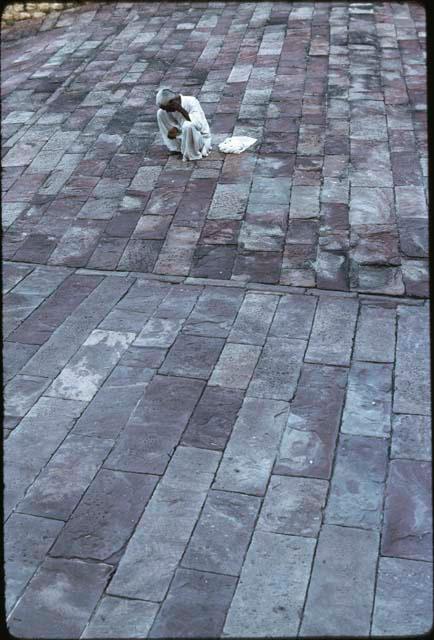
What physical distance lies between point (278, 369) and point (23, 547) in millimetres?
2365

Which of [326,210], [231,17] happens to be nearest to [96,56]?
[231,17]

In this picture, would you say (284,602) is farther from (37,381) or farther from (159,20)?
(159,20)

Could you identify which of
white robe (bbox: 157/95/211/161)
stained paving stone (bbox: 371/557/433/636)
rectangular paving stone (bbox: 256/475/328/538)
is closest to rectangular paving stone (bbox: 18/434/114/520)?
rectangular paving stone (bbox: 256/475/328/538)

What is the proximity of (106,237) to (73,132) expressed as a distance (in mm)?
2656

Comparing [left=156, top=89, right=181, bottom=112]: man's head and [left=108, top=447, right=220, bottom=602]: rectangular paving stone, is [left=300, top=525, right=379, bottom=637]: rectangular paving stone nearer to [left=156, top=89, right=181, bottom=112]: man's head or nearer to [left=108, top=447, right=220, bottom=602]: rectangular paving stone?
[left=108, top=447, right=220, bottom=602]: rectangular paving stone

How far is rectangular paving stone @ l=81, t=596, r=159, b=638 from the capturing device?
3865 millimetres

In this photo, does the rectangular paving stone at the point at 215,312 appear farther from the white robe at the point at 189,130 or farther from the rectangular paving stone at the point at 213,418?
the white robe at the point at 189,130

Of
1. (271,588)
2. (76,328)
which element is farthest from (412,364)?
(76,328)

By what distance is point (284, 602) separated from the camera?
3965mm

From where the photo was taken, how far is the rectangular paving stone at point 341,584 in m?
3.83

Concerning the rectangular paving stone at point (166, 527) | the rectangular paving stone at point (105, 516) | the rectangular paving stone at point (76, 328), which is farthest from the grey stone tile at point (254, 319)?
Answer: the rectangular paving stone at point (105, 516)

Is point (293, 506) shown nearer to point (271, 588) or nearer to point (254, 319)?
point (271, 588)

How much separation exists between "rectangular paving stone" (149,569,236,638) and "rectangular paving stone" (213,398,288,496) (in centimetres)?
69

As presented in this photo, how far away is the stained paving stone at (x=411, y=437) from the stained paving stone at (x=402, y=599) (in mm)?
894
